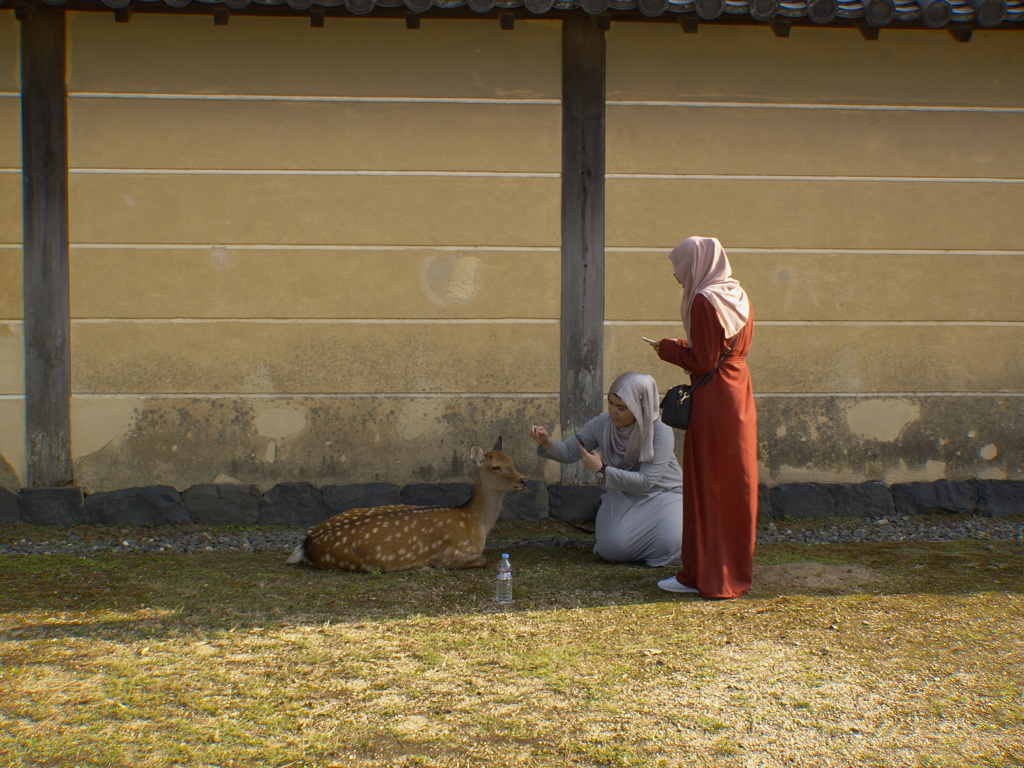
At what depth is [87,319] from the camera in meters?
6.32

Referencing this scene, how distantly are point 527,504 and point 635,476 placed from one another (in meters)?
1.53

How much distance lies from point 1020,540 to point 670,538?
8.06ft

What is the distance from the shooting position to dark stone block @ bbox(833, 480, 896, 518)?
6559 millimetres

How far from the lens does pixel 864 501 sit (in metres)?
6.56

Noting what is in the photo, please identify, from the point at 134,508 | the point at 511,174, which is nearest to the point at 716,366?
the point at 511,174

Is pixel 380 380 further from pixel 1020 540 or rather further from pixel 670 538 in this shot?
pixel 1020 540

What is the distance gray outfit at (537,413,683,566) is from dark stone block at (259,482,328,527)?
1889 millimetres

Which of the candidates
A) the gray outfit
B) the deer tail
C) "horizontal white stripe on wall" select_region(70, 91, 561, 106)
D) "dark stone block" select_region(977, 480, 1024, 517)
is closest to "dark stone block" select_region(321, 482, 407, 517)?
the deer tail

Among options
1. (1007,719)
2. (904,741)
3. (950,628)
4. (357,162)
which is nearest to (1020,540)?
(950,628)

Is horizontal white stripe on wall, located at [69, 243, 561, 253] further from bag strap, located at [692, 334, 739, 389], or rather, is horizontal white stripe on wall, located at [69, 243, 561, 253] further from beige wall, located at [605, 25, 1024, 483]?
bag strap, located at [692, 334, 739, 389]

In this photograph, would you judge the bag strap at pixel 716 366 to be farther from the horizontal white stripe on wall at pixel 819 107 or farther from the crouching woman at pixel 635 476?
the horizontal white stripe on wall at pixel 819 107

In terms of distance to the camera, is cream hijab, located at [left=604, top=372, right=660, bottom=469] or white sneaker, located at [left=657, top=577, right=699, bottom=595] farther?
cream hijab, located at [left=604, top=372, right=660, bottom=469]

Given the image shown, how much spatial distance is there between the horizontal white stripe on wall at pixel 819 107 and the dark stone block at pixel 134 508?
159 inches

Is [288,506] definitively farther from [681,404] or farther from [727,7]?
[727,7]
